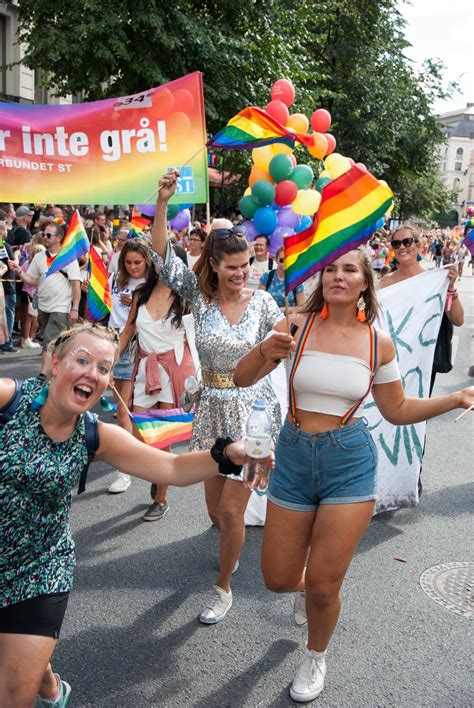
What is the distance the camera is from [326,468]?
116 inches

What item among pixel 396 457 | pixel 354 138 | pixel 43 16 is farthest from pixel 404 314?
pixel 354 138

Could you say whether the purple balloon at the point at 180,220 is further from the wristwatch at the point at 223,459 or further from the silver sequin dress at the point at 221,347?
the wristwatch at the point at 223,459

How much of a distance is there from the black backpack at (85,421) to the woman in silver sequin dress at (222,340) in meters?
1.21

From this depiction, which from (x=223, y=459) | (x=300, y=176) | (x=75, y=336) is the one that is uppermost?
(x=300, y=176)

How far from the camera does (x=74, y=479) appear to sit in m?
2.46

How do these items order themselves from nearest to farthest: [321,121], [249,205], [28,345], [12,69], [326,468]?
[326,468], [249,205], [321,121], [28,345], [12,69]

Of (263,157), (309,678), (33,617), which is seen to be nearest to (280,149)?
(263,157)

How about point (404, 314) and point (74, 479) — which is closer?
point (74, 479)

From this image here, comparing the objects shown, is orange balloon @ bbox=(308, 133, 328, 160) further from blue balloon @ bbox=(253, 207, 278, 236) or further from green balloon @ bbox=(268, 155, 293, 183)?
blue balloon @ bbox=(253, 207, 278, 236)

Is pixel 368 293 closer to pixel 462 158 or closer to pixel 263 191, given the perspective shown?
pixel 263 191

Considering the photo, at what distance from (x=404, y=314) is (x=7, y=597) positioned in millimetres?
3584

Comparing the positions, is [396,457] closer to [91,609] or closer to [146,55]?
[91,609]

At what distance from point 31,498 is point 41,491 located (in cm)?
4

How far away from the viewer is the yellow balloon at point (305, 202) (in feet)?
22.6
